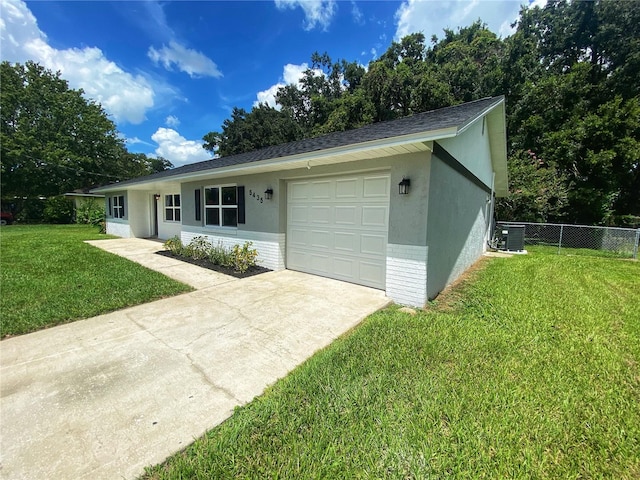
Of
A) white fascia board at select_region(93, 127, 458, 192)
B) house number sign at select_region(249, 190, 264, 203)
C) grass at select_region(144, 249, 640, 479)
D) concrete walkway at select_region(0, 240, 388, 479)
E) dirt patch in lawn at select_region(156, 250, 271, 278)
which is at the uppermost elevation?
white fascia board at select_region(93, 127, 458, 192)

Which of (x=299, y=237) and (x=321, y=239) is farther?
(x=299, y=237)

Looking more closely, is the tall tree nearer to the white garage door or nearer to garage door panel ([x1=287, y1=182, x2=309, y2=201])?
garage door panel ([x1=287, y1=182, x2=309, y2=201])

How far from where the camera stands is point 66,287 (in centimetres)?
508

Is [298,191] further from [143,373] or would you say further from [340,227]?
[143,373]

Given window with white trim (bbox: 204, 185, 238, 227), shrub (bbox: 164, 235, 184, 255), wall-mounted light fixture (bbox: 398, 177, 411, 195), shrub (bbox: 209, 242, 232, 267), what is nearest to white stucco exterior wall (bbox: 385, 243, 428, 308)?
wall-mounted light fixture (bbox: 398, 177, 411, 195)

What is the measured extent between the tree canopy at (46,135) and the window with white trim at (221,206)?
84.1 feet

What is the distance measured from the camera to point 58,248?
345 inches

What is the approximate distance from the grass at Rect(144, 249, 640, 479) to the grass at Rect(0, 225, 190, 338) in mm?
3553

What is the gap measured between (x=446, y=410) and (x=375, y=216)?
3606 mm

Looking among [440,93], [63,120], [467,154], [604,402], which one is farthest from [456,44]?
[63,120]

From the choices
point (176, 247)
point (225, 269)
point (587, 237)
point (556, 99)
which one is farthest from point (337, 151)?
point (556, 99)

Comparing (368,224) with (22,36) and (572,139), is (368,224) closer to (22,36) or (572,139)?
(572,139)

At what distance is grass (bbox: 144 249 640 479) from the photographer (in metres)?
1.71

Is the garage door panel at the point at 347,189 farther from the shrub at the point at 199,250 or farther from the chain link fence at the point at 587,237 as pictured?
the chain link fence at the point at 587,237
